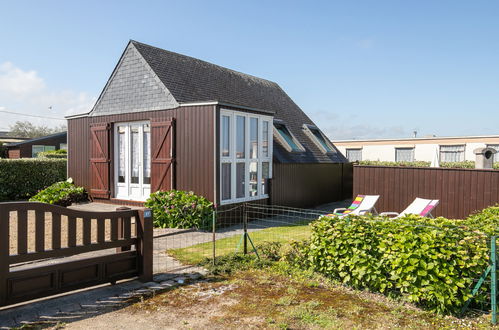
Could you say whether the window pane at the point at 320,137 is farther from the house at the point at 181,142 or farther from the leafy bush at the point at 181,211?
the leafy bush at the point at 181,211

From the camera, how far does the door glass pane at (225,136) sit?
10586mm

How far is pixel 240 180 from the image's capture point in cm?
1130

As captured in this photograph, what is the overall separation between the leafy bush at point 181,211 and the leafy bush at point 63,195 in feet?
14.8

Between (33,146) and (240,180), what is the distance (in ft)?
84.3

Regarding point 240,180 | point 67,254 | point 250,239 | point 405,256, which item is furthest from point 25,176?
point 405,256

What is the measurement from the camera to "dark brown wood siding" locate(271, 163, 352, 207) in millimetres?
12945

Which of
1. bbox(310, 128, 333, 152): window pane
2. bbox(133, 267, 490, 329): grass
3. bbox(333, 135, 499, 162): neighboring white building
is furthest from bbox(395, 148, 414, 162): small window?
bbox(133, 267, 490, 329): grass

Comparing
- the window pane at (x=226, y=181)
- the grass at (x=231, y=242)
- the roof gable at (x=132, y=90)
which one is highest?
the roof gable at (x=132, y=90)

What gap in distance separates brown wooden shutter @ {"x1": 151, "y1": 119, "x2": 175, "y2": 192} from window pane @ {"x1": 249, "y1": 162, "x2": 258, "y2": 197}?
2.44 metres

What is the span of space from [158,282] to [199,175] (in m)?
5.24

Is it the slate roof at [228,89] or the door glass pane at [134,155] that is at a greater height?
the slate roof at [228,89]

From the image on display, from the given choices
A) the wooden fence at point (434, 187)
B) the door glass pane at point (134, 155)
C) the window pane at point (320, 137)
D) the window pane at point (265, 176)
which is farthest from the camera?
the window pane at point (320, 137)

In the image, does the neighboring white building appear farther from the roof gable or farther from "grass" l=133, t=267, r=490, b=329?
"grass" l=133, t=267, r=490, b=329

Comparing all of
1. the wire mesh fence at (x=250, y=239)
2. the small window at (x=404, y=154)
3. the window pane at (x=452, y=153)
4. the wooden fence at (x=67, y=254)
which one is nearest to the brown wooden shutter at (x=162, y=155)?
the wire mesh fence at (x=250, y=239)
